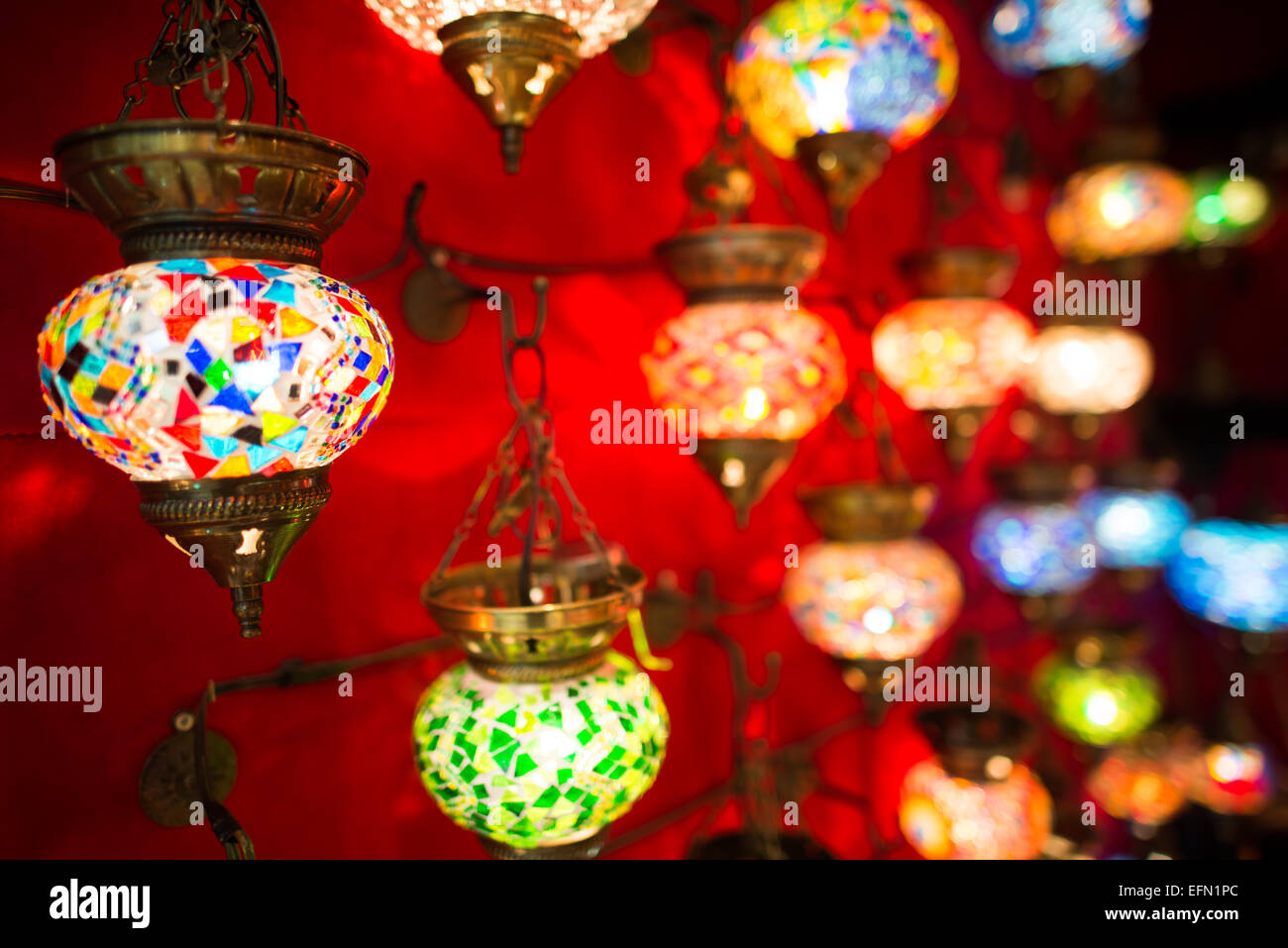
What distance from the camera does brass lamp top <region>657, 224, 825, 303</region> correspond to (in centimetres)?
94

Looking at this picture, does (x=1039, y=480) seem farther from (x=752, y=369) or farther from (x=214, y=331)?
(x=214, y=331)

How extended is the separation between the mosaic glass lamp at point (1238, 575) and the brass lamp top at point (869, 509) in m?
0.89

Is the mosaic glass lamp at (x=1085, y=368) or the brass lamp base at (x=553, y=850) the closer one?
the brass lamp base at (x=553, y=850)

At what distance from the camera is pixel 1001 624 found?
2115mm

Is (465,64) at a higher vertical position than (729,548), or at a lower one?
higher

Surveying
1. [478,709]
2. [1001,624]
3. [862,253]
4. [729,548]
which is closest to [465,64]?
[478,709]

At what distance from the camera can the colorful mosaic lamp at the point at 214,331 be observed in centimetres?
50

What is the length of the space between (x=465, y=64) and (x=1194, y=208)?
2.06 m

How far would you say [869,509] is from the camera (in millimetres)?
1161

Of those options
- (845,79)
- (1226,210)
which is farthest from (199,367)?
(1226,210)

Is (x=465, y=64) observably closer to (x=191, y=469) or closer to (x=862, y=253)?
(x=191, y=469)

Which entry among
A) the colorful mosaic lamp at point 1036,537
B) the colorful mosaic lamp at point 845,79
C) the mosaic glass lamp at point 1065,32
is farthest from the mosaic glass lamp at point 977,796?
the mosaic glass lamp at point 1065,32

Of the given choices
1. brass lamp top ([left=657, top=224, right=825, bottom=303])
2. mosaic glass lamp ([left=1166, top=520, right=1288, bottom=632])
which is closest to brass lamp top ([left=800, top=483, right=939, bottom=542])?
brass lamp top ([left=657, top=224, right=825, bottom=303])

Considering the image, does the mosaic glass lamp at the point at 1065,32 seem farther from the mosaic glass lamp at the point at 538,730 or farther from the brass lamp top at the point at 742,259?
the mosaic glass lamp at the point at 538,730
